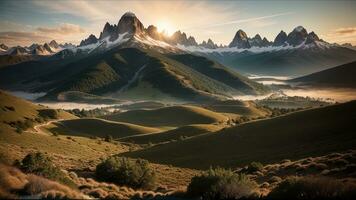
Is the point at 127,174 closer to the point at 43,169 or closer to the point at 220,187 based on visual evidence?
the point at 43,169

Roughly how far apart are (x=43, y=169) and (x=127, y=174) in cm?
1203

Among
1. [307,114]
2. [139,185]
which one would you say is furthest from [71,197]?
[307,114]

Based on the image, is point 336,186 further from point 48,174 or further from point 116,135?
point 116,135

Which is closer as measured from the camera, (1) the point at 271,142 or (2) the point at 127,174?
(2) the point at 127,174

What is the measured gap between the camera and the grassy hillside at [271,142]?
2424 inches

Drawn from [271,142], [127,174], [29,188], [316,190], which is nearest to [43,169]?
[29,188]

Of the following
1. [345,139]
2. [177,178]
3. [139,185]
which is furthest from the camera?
[345,139]

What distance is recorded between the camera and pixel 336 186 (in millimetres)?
23406

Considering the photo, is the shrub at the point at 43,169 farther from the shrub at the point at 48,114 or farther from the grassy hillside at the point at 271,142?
the shrub at the point at 48,114

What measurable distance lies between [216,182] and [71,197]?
424 inches

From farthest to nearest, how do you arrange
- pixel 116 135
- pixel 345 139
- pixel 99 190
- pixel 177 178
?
1. pixel 116 135
2. pixel 345 139
3. pixel 177 178
4. pixel 99 190

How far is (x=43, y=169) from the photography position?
31625 mm

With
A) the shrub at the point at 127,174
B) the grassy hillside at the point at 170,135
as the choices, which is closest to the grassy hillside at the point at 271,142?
the shrub at the point at 127,174

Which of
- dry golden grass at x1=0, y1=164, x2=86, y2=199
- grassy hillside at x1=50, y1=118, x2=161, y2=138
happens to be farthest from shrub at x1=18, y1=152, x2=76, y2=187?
grassy hillside at x1=50, y1=118, x2=161, y2=138
